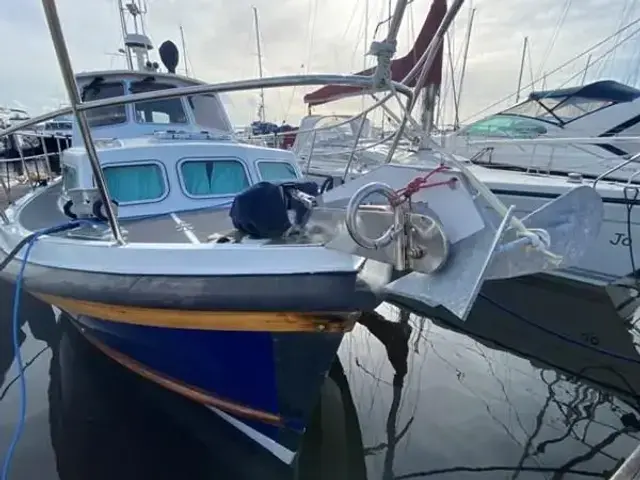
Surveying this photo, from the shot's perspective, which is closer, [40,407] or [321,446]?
[321,446]

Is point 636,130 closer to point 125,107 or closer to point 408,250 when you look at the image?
point 408,250

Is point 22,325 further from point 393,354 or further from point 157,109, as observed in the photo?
point 393,354

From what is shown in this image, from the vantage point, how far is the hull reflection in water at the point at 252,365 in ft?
8.76

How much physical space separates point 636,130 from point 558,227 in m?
5.86

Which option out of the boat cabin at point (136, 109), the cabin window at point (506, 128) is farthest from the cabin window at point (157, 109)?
the cabin window at point (506, 128)

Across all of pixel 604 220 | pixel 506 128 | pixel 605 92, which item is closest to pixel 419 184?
pixel 604 220

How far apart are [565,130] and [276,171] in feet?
16.3

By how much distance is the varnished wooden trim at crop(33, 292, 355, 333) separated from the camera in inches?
99.0

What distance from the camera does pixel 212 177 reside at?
14.6 feet

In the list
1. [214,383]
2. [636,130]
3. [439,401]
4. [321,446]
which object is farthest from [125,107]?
[636,130]

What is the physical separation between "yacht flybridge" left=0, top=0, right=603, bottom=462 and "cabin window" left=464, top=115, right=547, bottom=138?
18.4 ft

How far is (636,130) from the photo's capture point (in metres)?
6.71

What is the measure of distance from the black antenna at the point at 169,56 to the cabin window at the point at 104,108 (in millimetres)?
1381

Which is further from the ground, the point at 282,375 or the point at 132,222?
the point at 132,222
